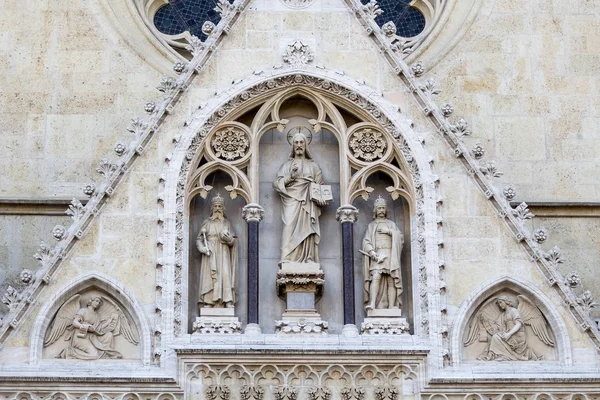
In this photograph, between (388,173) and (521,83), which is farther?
(521,83)

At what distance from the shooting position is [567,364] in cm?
1884

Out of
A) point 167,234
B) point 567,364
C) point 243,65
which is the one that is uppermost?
point 243,65

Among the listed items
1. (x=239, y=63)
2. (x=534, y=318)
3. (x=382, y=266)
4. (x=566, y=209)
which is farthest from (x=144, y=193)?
(x=566, y=209)

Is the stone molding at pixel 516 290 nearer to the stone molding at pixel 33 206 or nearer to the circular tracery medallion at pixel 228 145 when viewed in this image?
the circular tracery medallion at pixel 228 145

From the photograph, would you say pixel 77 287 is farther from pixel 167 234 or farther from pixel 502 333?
pixel 502 333

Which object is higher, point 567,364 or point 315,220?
point 315,220

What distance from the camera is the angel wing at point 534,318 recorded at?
1906cm

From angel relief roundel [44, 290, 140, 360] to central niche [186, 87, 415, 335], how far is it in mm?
704

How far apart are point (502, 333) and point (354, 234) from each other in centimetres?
191

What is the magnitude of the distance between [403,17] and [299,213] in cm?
440

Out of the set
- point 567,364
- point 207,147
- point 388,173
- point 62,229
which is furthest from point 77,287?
point 567,364

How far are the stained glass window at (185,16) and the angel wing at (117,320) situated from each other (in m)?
4.83

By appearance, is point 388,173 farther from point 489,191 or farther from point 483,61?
point 483,61

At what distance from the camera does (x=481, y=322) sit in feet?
62.7
